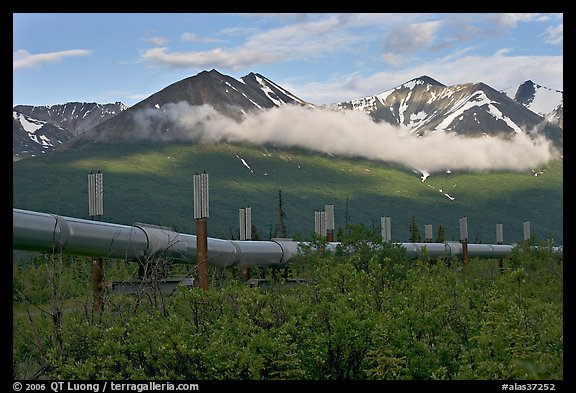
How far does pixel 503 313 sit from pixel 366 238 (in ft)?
42.9

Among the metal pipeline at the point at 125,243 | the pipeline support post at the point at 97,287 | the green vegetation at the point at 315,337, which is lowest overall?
the green vegetation at the point at 315,337

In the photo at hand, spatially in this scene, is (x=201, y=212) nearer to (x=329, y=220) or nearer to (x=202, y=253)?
(x=202, y=253)

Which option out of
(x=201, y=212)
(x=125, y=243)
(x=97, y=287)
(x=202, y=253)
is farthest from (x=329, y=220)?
(x=97, y=287)

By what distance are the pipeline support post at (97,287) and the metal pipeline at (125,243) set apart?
8.5 inches

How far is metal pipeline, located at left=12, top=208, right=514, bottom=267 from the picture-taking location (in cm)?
1308

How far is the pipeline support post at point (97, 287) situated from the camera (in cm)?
1303

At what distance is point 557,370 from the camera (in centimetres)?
826

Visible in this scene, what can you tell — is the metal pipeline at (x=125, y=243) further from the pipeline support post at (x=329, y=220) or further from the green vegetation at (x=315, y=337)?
the pipeline support post at (x=329, y=220)

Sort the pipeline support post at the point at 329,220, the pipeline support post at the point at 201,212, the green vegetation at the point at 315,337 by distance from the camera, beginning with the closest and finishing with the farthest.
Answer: the green vegetation at the point at 315,337 < the pipeline support post at the point at 201,212 < the pipeline support post at the point at 329,220

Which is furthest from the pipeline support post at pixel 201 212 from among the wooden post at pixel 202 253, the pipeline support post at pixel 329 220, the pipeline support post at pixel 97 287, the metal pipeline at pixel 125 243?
the pipeline support post at pixel 329 220

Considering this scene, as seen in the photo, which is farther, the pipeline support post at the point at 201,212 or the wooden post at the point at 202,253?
the pipeline support post at the point at 201,212

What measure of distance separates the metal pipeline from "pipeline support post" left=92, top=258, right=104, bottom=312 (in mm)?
216

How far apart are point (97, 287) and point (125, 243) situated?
7.24ft

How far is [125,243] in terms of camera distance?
56.3ft
